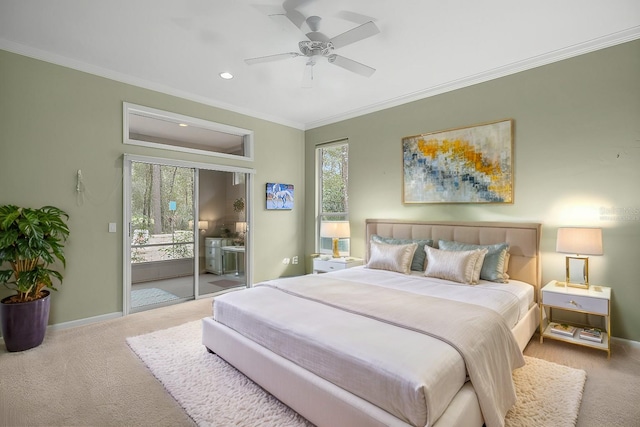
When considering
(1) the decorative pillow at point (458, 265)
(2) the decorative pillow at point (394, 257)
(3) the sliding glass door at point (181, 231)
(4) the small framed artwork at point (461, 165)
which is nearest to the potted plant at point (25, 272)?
(3) the sliding glass door at point (181, 231)

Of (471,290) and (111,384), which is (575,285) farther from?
(111,384)

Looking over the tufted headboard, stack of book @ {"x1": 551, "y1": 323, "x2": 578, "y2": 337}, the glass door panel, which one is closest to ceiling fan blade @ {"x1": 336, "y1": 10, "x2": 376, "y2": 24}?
the tufted headboard

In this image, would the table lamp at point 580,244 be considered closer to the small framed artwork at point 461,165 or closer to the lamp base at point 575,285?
the lamp base at point 575,285

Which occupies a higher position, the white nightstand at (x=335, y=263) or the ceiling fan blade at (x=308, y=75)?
the ceiling fan blade at (x=308, y=75)

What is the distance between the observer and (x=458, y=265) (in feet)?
10.4

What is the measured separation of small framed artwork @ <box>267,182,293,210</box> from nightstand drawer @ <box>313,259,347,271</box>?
121cm

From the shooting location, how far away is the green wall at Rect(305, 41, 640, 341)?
284cm

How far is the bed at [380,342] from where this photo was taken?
150 centimetres

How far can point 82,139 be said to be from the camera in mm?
3457

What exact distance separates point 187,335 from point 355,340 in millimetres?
2178

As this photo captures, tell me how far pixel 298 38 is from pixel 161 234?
9.94ft

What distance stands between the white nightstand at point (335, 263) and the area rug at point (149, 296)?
2.11 m

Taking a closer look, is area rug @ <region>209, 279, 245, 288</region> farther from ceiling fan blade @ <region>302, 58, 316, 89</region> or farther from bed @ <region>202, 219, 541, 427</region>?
ceiling fan blade @ <region>302, 58, 316, 89</region>

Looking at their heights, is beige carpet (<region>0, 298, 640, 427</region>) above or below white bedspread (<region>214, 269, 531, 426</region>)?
A: below
